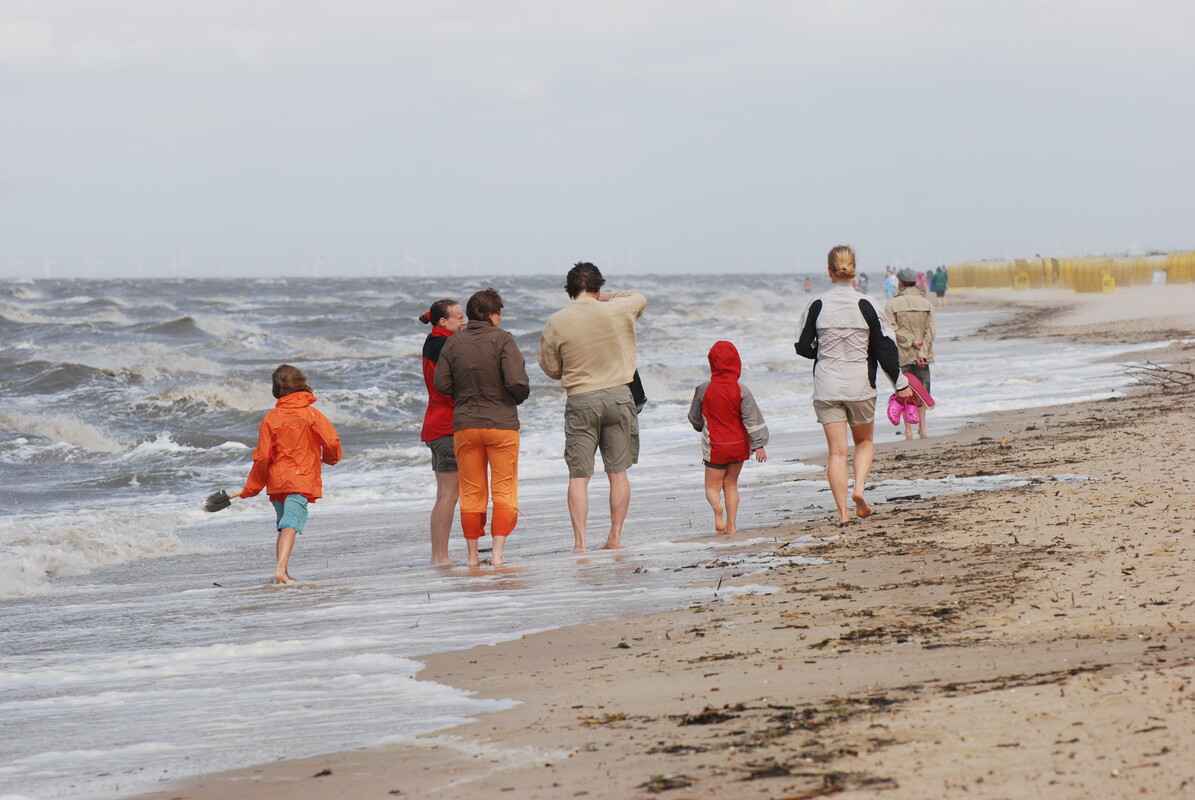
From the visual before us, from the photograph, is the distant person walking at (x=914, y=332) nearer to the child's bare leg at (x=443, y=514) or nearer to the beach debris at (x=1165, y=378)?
the beach debris at (x=1165, y=378)

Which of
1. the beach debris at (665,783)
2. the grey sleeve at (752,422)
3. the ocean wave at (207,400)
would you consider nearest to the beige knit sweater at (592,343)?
the grey sleeve at (752,422)

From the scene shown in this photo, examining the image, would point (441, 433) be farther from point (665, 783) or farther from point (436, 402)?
point (665, 783)

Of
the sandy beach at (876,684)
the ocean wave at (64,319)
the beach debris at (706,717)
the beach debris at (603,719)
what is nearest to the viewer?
the sandy beach at (876,684)

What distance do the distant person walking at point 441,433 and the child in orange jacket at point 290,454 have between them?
637 millimetres

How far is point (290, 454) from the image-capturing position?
24.7 feet

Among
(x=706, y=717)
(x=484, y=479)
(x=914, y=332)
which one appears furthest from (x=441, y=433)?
(x=914, y=332)

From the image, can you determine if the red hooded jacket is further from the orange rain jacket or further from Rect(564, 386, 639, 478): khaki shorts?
the orange rain jacket

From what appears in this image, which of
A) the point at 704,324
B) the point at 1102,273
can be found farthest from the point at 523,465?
the point at 1102,273

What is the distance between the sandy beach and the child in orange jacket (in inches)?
111

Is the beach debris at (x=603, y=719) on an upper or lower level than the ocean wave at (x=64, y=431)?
upper

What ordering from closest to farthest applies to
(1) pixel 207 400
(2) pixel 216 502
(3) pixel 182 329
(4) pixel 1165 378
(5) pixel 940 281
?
1. (2) pixel 216 502
2. (4) pixel 1165 378
3. (1) pixel 207 400
4. (3) pixel 182 329
5. (5) pixel 940 281

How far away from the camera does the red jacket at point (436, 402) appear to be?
25.4 ft

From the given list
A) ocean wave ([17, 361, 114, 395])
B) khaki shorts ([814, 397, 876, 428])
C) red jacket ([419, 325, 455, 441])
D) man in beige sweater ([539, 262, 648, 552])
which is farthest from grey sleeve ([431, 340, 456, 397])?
ocean wave ([17, 361, 114, 395])

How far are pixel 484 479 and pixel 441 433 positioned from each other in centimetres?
46
